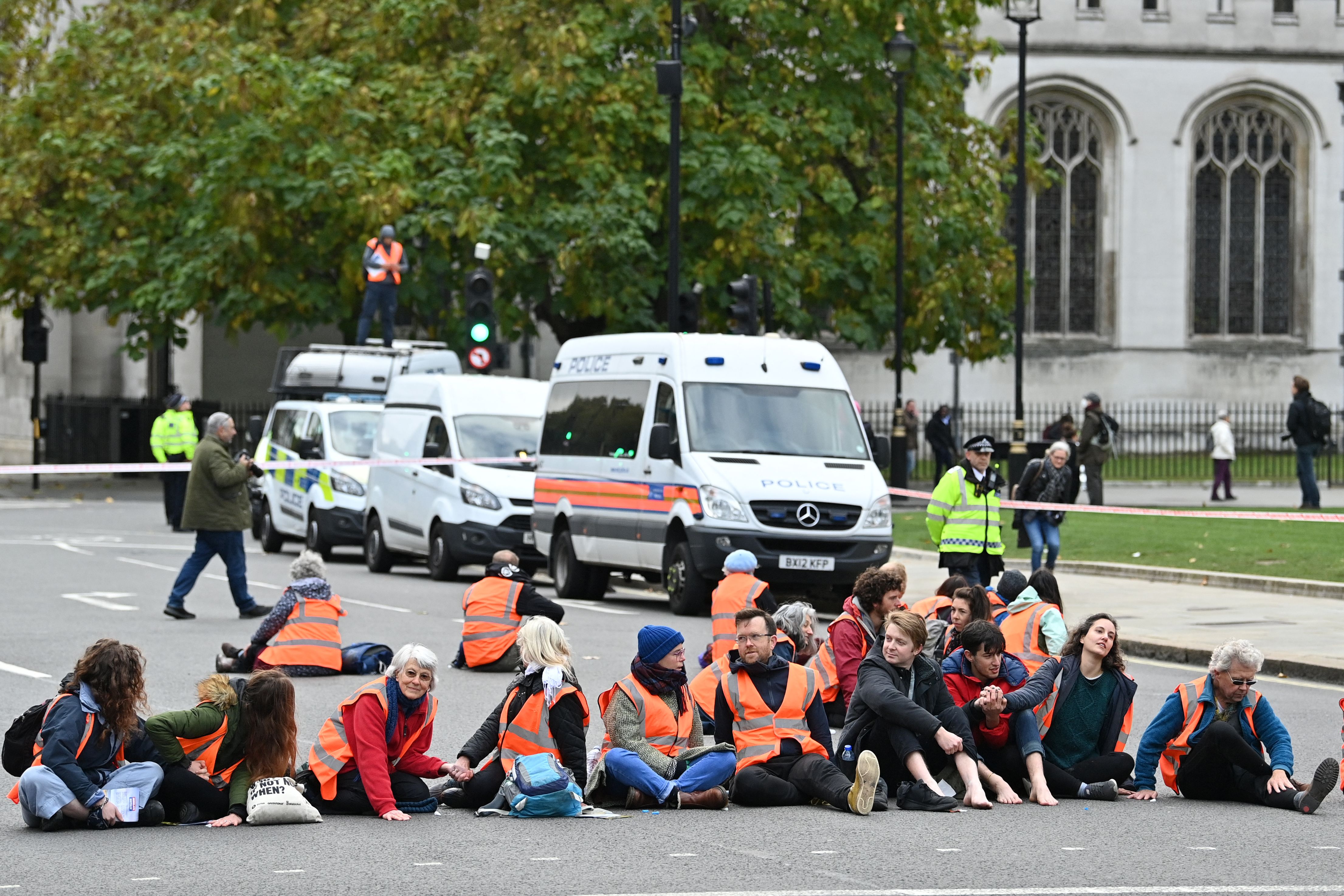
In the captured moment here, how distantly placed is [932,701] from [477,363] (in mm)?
16315

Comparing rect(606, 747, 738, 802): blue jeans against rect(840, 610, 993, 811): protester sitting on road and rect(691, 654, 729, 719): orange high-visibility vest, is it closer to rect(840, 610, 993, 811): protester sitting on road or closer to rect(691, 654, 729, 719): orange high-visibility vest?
rect(691, 654, 729, 719): orange high-visibility vest

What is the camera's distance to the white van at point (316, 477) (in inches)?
941

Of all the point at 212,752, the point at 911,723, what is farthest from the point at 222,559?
the point at 911,723

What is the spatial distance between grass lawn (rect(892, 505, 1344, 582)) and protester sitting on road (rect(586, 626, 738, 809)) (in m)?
11.7

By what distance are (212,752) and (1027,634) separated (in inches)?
169

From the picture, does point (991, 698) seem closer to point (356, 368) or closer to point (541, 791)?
point (541, 791)

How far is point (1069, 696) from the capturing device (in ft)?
31.8

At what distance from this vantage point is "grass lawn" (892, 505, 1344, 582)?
68.9ft

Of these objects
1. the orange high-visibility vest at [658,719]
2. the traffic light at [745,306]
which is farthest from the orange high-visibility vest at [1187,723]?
the traffic light at [745,306]

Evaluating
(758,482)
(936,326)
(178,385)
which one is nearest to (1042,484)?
(758,482)

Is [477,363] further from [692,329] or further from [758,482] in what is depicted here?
[758,482]

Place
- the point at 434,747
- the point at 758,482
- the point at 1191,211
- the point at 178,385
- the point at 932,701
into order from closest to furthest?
1. the point at 932,701
2. the point at 434,747
3. the point at 758,482
4. the point at 178,385
5. the point at 1191,211

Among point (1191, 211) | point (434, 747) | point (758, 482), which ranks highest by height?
point (1191, 211)

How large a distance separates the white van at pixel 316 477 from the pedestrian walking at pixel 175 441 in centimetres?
261
